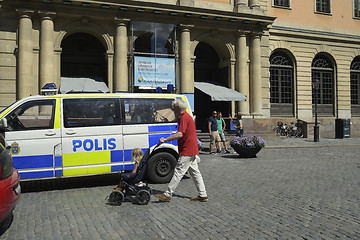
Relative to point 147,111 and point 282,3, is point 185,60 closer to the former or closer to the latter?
point 282,3

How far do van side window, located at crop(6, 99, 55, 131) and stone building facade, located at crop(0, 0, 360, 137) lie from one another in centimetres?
1113

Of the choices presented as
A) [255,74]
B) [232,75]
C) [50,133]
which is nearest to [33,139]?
[50,133]

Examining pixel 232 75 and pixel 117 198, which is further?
pixel 232 75

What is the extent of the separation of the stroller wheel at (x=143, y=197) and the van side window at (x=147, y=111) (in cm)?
217

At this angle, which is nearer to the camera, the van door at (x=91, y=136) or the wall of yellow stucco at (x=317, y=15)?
the van door at (x=91, y=136)

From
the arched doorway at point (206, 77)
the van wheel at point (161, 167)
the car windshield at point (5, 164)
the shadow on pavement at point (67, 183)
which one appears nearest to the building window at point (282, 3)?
the arched doorway at point (206, 77)

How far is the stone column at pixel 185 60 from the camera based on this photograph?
769 inches

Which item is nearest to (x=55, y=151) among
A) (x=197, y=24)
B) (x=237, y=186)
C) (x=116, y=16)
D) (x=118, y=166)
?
(x=118, y=166)

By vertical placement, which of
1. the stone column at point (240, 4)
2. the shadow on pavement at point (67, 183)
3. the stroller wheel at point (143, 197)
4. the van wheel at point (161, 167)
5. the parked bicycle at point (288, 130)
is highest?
the stone column at point (240, 4)

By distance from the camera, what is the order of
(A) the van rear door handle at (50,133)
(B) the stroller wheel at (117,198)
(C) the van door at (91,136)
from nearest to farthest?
(B) the stroller wheel at (117,198) → (A) the van rear door handle at (50,133) → (C) the van door at (91,136)

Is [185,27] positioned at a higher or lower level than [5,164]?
higher

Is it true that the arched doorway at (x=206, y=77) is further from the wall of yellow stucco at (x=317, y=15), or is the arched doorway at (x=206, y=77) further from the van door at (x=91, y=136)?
the van door at (x=91, y=136)

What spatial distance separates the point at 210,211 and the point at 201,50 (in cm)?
Answer: 1927

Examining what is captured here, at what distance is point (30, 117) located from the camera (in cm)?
659
